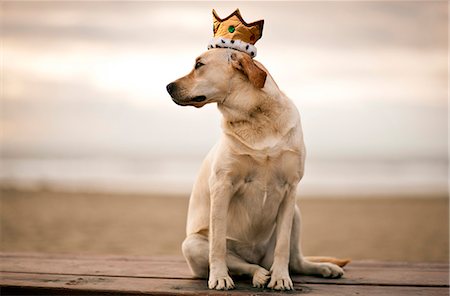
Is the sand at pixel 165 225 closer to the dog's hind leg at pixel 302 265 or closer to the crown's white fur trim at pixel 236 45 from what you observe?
the dog's hind leg at pixel 302 265

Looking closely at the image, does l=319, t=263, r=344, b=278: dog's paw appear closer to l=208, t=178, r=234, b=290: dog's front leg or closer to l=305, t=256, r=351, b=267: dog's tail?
l=305, t=256, r=351, b=267: dog's tail

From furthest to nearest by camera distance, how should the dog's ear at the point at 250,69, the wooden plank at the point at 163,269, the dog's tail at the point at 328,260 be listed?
the dog's tail at the point at 328,260
the wooden plank at the point at 163,269
the dog's ear at the point at 250,69

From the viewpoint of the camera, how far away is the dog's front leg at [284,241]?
3635mm

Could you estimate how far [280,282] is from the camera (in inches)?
141

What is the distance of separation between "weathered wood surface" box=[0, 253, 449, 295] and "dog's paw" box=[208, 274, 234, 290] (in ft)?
0.16

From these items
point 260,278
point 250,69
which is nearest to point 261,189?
point 260,278

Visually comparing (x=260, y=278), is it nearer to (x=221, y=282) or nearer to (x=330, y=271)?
(x=221, y=282)

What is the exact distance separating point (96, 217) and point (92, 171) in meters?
10.8

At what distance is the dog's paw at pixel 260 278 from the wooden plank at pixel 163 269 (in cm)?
30

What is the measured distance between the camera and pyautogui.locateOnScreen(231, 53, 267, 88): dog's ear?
11.4 ft

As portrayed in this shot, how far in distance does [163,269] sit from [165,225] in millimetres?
6253

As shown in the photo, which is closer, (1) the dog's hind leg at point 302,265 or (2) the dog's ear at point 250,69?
(2) the dog's ear at point 250,69

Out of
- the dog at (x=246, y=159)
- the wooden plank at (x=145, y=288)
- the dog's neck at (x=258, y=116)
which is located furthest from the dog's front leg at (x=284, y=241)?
the dog's neck at (x=258, y=116)

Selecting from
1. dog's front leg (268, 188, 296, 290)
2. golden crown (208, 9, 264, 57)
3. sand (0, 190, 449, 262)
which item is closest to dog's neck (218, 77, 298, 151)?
golden crown (208, 9, 264, 57)
